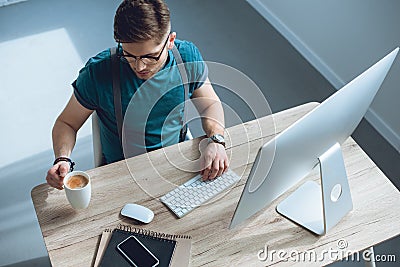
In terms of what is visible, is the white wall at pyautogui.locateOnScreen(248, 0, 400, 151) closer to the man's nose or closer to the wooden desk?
the wooden desk

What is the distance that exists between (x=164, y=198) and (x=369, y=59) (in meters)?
1.69

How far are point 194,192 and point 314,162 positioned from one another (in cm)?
35

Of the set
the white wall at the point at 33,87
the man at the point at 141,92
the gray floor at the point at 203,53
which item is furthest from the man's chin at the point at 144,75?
the white wall at the point at 33,87

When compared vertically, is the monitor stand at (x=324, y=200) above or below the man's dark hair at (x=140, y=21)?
below

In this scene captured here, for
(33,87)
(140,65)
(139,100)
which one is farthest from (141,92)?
(33,87)

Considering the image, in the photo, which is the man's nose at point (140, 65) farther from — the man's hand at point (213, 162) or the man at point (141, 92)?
the man's hand at point (213, 162)

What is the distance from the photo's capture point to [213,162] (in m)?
1.76

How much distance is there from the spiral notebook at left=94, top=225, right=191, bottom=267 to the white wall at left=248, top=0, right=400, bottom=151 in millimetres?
1669

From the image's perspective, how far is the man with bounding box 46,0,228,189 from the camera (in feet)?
5.61

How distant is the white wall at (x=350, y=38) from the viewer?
2842mm

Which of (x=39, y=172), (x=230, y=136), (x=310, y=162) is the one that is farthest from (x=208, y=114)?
(x=39, y=172)

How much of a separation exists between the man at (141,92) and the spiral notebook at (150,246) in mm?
231

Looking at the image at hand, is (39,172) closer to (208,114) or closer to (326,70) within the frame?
(208,114)

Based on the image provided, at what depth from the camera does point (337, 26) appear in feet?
10.3
